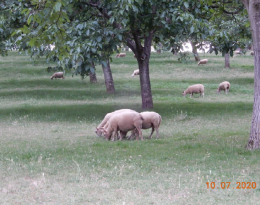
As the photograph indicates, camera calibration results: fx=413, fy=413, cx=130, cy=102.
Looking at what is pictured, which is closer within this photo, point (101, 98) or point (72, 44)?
point (72, 44)

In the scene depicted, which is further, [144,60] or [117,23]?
[144,60]

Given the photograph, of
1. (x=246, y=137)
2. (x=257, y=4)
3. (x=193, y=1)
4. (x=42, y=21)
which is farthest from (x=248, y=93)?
(x=42, y=21)

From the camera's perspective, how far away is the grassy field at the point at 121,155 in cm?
636

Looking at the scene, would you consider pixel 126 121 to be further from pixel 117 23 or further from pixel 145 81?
pixel 145 81

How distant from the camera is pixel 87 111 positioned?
722 inches

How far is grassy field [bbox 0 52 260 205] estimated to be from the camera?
20.9ft

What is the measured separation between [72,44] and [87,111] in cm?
606

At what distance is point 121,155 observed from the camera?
9.32 metres

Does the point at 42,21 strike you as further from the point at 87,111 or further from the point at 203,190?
the point at 87,111
